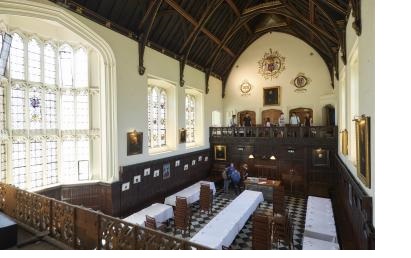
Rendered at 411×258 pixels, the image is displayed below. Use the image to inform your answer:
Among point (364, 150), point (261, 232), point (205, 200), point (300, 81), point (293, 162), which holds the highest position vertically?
point (300, 81)

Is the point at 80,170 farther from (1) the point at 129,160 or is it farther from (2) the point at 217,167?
(2) the point at 217,167

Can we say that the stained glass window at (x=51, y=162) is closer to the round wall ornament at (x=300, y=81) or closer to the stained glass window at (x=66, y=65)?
the stained glass window at (x=66, y=65)

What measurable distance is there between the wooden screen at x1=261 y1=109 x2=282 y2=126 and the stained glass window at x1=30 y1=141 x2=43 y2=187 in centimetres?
1244

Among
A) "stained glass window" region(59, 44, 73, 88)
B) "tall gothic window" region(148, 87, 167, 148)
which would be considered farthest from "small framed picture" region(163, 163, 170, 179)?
"stained glass window" region(59, 44, 73, 88)

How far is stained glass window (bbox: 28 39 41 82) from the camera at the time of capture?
275 inches

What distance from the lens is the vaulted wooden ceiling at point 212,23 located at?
7.96m

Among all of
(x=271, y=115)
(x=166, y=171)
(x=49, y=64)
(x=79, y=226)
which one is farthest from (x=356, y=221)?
(x=271, y=115)

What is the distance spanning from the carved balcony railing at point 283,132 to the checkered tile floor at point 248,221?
3292mm

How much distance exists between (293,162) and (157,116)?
7.55 metres

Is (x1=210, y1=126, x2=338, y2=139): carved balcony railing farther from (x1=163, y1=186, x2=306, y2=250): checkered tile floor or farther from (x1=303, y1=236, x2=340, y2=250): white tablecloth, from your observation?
(x1=303, y1=236, x2=340, y2=250): white tablecloth

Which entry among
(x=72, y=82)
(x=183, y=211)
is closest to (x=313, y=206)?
(x=183, y=211)

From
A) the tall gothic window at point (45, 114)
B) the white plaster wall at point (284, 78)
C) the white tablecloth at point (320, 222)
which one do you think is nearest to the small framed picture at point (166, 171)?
the tall gothic window at point (45, 114)

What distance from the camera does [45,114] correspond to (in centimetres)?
735

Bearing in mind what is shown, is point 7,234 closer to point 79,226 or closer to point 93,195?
point 79,226
